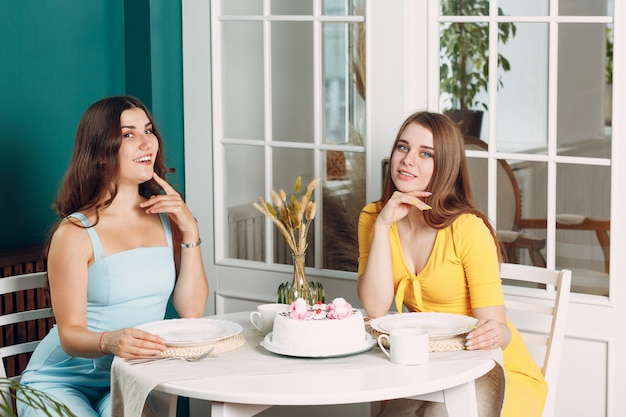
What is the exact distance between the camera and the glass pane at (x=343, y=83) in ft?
10.5

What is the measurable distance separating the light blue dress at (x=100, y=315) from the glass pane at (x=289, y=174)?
0.86 meters

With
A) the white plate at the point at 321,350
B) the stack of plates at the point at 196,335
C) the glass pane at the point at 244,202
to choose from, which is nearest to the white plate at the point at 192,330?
the stack of plates at the point at 196,335

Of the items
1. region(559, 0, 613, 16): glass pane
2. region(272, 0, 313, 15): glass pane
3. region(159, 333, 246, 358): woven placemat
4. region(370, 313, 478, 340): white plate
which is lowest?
region(159, 333, 246, 358): woven placemat

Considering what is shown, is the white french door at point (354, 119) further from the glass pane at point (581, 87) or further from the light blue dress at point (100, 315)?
the light blue dress at point (100, 315)

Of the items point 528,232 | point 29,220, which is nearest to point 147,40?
point 29,220

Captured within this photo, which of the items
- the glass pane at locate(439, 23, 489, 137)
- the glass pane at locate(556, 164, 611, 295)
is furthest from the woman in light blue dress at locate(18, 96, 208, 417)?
the glass pane at locate(556, 164, 611, 295)

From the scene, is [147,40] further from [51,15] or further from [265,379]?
[265,379]

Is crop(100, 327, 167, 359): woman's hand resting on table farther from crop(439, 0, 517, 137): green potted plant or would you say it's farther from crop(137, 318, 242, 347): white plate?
crop(439, 0, 517, 137): green potted plant

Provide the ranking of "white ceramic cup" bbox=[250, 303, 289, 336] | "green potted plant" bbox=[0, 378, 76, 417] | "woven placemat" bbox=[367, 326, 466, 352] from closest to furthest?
"green potted plant" bbox=[0, 378, 76, 417], "woven placemat" bbox=[367, 326, 466, 352], "white ceramic cup" bbox=[250, 303, 289, 336]

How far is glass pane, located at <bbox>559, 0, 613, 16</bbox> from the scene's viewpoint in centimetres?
280

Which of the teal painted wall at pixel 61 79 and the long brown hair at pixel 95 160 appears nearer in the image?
the long brown hair at pixel 95 160

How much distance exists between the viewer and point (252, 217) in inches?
137

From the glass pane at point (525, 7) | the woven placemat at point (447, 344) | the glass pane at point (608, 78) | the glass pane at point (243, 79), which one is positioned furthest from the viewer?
the glass pane at point (243, 79)

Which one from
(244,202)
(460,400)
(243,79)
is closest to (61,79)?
(243,79)
